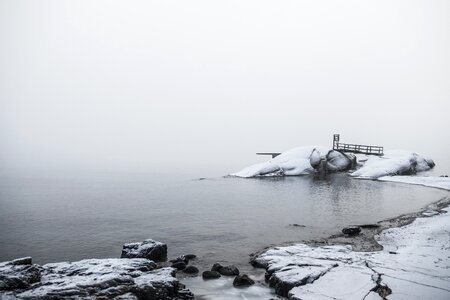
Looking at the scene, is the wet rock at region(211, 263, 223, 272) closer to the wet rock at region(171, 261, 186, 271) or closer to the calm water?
the calm water

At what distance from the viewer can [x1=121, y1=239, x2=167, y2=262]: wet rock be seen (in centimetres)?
1534

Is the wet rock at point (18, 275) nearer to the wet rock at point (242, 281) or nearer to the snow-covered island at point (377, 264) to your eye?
the wet rock at point (242, 281)

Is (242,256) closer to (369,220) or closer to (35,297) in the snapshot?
(35,297)

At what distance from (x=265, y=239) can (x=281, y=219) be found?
17.2 ft

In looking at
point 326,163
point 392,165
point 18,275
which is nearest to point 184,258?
point 18,275

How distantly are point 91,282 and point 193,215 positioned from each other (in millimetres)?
15309

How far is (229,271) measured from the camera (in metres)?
13.6

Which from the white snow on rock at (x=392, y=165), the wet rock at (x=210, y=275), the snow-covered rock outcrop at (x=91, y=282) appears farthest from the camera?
the white snow on rock at (x=392, y=165)

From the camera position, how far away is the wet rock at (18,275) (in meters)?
11.1

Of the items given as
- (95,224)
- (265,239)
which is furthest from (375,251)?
(95,224)

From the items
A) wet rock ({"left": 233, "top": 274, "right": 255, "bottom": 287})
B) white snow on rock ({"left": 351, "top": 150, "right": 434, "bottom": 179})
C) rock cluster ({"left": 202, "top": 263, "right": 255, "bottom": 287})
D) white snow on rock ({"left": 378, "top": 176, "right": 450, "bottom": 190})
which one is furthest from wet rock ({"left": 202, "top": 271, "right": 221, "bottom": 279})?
white snow on rock ({"left": 351, "top": 150, "right": 434, "bottom": 179})

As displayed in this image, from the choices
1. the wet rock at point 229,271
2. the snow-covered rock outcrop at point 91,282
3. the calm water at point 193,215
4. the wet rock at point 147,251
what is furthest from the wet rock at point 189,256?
the snow-covered rock outcrop at point 91,282

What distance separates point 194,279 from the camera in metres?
13.3

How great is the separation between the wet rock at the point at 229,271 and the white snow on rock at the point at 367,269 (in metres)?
1.45
